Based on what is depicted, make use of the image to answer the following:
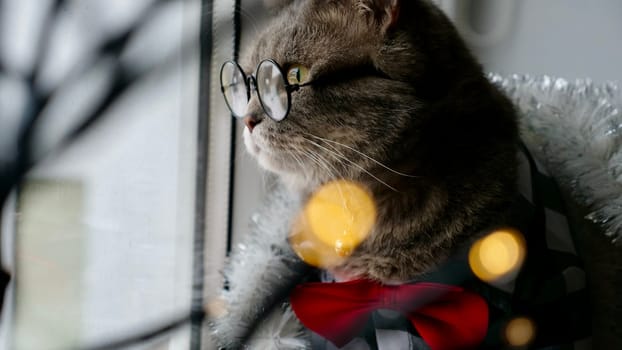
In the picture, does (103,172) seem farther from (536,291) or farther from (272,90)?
(536,291)

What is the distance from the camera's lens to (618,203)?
76 centimetres

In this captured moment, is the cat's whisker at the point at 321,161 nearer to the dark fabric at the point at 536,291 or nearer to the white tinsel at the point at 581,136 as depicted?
the dark fabric at the point at 536,291

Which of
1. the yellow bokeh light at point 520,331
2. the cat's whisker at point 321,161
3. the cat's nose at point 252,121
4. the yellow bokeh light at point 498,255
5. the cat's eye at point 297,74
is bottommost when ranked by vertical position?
the yellow bokeh light at point 520,331

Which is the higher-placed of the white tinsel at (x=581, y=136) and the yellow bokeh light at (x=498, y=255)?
the white tinsel at (x=581, y=136)

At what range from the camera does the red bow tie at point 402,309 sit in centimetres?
65

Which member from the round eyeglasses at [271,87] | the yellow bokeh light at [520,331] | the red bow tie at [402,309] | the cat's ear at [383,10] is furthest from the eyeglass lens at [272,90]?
the yellow bokeh light at [520,331]

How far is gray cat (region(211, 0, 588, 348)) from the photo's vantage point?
0.67m

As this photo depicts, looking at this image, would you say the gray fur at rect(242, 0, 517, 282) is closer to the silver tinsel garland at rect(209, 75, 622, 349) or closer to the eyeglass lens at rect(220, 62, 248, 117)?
the eyeglass lens at rect(220, 62, 248, 117)

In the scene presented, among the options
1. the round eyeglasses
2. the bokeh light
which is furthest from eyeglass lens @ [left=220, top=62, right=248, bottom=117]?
the bokeh light

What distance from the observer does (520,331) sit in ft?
2.15

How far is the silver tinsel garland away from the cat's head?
0.67 ft

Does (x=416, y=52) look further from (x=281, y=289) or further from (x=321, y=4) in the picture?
(x=281, y=289)

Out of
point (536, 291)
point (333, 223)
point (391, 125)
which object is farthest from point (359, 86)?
point (536, 291)

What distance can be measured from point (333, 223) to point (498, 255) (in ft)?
0.70
